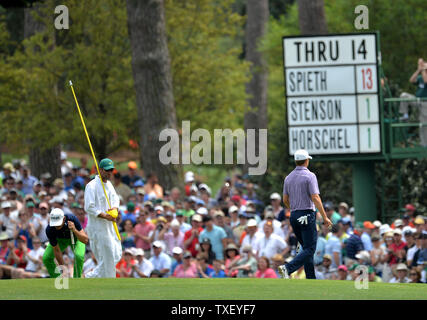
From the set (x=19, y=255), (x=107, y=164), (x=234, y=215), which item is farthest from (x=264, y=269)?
(x=19, y=255)

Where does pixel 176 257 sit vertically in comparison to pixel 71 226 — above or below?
below

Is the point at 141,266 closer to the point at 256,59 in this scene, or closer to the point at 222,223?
the point at 222,223

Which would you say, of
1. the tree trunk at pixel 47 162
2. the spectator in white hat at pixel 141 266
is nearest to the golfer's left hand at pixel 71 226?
the spectator in white hat at pixel 141 266

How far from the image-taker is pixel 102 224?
15453 millimetres

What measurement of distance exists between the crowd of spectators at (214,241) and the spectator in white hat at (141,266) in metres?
0.02

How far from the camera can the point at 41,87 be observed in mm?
29594

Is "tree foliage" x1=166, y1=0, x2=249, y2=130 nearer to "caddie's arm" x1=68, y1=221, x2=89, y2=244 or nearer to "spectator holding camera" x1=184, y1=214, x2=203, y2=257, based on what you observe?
"spectator holding camera" x1=184, y1=214, x2=203, y2=257

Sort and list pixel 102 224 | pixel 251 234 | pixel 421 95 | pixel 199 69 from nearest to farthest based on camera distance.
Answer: pixel 102 224, pixel 251 234, pixel 421 95, pixel 199 69

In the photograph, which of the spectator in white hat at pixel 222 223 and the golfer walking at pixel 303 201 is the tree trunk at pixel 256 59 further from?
the golfer walking at pixel 303 201

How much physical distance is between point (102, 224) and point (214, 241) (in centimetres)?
535

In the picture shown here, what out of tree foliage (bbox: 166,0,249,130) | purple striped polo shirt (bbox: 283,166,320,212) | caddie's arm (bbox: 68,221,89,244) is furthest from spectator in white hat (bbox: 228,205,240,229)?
tree foliage (bbox: 166,0,249,130)

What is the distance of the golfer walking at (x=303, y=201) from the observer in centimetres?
1375

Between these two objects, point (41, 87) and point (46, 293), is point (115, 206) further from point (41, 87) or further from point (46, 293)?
point (41, 87)
